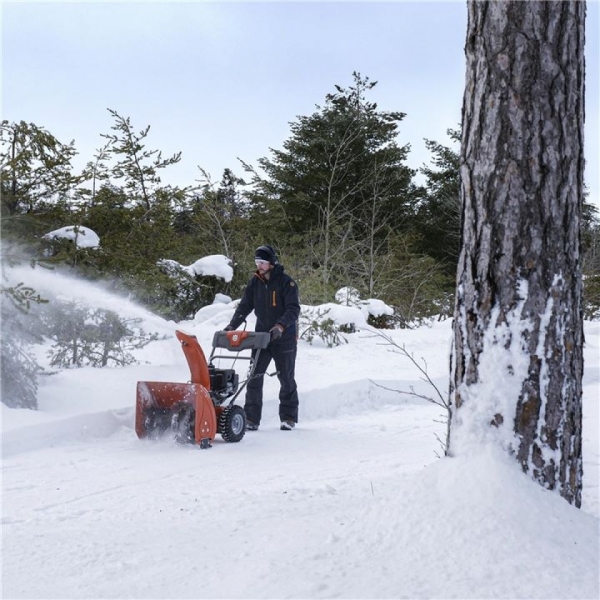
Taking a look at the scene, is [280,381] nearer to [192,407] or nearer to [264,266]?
[264,266]

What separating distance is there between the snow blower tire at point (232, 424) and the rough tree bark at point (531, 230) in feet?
10.2

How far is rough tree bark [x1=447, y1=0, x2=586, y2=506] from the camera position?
2.74 meters

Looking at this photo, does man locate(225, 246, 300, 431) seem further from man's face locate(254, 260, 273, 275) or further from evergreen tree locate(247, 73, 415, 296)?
evergreen tree locate(247, 73, 415, 296)

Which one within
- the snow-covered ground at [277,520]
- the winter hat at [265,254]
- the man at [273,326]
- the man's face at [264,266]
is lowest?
the snow-covered ground at [277,520]

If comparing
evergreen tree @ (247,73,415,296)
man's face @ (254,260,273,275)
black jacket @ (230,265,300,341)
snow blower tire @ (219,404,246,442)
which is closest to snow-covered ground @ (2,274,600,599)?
snow blower tire @ (219,404,246,442)

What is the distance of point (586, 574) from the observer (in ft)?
7.68

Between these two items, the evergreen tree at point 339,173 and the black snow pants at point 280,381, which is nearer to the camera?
the black snow pants at point 280,381

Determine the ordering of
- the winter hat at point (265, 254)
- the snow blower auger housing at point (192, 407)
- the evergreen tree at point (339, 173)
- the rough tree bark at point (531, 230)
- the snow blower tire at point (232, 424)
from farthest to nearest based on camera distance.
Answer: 1. the evergreen tree at point (339, 173)
2. the winter hat at point (265, 254)
3. the snow blower tire at point (232, 424)
4. the snow blower auger housing at point (192, 407)
5. the rough tree bark at point (531, 230)

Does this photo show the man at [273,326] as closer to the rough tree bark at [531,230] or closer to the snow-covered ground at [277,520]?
the snow-covered ground at [277,520]

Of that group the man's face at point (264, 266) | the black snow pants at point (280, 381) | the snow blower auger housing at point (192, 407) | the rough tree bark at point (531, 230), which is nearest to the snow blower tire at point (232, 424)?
the snow blower auger housing at point (192, 407)

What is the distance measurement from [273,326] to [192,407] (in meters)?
1.56

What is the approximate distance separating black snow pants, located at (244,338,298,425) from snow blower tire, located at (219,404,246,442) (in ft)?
2.22

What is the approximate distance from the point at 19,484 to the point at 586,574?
3.33 m

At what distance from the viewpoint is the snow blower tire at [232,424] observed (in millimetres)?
5586
